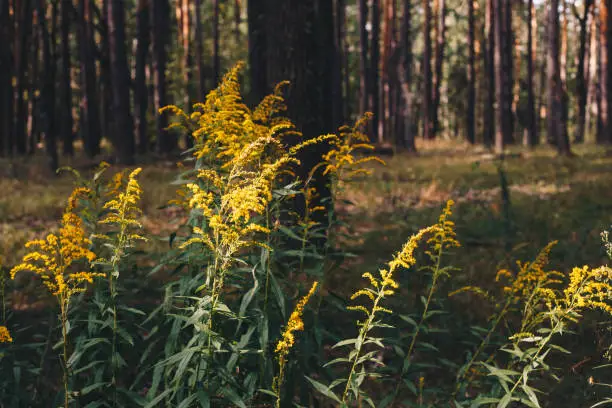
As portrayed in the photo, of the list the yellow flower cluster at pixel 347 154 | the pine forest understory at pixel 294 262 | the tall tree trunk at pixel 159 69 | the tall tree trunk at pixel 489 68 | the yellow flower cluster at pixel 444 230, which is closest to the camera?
the pine forest understory at pixel 294 262

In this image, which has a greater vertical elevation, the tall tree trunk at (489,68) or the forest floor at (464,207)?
the tall tree trunk at (489,68)

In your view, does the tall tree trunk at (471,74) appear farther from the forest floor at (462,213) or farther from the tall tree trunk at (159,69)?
the forest floor at (462,213)

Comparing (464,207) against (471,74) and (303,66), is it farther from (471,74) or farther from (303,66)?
(471,74)

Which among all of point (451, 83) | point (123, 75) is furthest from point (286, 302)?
point (451, 83)

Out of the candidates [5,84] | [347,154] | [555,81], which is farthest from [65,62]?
[347,154]

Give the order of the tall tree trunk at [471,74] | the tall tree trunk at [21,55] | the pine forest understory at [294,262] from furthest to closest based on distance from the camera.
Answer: the tall tree trunk at [471,74], the tall tree trunk at [21,55], the pine forest understory at [294,262]

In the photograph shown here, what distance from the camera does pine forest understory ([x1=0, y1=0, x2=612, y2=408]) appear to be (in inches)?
121

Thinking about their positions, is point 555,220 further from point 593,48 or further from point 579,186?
point 593,48

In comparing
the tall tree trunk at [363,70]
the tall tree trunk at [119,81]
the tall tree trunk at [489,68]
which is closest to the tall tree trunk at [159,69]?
the tall tree trunk at [119,81]

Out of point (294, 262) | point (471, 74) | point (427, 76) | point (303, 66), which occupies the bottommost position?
point (294, 262)

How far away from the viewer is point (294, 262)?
12.9 feet

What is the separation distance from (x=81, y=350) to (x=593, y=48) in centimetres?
4224

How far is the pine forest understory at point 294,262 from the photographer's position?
3078 mm

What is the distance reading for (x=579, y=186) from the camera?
11172 mm
